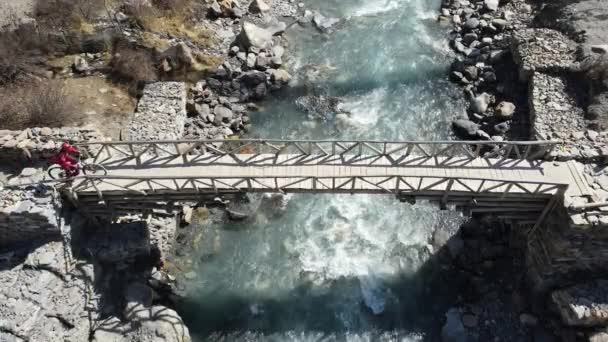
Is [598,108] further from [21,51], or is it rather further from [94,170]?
[21,51]

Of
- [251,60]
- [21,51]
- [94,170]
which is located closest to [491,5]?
[251,60]

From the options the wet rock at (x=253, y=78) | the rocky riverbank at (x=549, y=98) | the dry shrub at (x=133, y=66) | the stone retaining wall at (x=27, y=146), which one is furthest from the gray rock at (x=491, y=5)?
the stone retaining wall at (x=27, y=146)

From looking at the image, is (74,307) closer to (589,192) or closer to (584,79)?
(589,192)

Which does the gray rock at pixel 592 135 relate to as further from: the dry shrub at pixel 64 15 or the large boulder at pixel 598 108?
the dry shrub at pixel 64 15

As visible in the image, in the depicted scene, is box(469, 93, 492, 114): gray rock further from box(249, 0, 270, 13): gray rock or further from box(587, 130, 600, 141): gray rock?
box(249, 0, 270, 13): gray rock

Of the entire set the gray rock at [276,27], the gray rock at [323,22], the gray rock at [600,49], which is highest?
the gray rock at [323,22]
